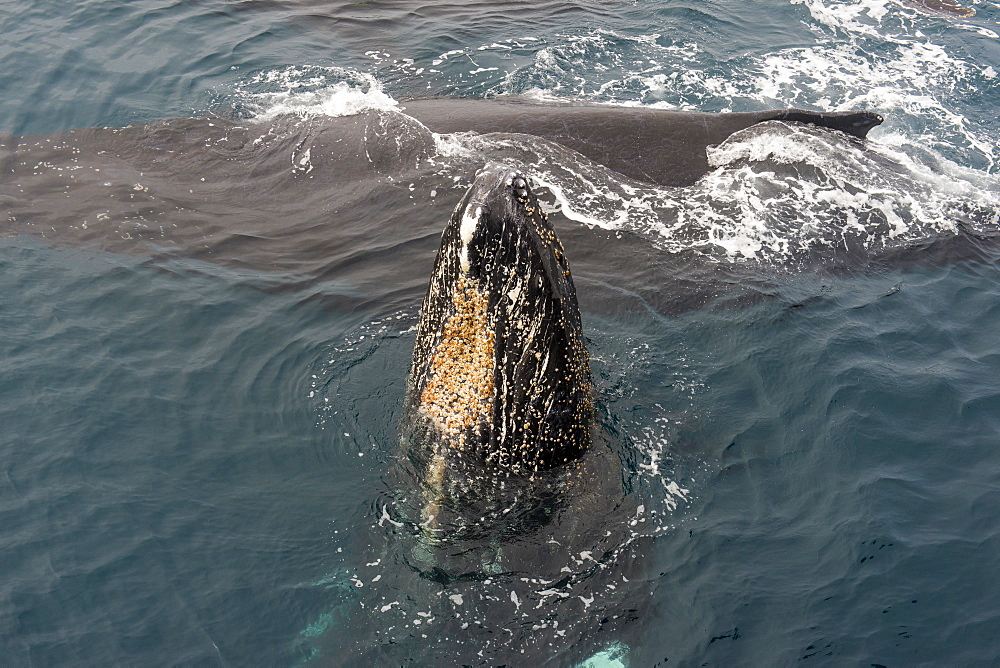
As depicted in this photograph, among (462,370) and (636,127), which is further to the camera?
(636,127)

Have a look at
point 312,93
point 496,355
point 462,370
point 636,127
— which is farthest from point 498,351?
point 312,93

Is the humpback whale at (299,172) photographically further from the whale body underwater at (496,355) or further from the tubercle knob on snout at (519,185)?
the tubercle knob on snout at (519,185)

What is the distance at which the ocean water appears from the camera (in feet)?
21.0

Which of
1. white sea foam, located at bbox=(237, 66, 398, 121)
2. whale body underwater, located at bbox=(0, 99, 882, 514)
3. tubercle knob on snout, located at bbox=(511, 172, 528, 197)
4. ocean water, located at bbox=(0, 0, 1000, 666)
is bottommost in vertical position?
ocean water, located at bbox=(0, 0, 1000, 666)

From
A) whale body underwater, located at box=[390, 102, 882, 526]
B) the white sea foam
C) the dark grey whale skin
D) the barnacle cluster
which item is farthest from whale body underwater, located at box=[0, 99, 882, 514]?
the white sea foam

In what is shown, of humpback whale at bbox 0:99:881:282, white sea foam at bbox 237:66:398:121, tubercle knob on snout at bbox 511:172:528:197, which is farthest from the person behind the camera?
white sea foam at bbox 237:66:398:121

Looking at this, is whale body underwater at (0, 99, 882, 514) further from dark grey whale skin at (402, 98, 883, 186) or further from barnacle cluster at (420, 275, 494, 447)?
barnacle cluster at (420, 275, 494, 447)

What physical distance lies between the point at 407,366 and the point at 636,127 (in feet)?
16.4

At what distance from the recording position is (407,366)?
8.23 metres

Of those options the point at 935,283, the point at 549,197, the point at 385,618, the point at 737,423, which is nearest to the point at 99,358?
the point at 385,618

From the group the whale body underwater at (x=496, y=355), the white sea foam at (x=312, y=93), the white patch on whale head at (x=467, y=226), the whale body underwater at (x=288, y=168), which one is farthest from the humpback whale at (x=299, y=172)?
the white patch on whale head at (x=467, y=226)

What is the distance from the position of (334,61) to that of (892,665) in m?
12.8

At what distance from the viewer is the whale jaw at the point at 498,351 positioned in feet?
18.1

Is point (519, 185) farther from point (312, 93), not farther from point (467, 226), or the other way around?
point (312, 93)
